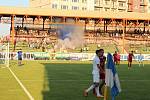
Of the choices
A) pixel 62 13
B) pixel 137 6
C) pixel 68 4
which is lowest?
pixel 62 13

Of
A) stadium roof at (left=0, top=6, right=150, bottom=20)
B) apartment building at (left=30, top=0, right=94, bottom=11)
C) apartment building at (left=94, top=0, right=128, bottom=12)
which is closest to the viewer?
stadium roof at (left=0, top=6, right=150, bottom=20)

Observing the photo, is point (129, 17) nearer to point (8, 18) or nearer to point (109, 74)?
point (8, 18)

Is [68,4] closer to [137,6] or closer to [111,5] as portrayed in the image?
[111,5]

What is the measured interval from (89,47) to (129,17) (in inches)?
551

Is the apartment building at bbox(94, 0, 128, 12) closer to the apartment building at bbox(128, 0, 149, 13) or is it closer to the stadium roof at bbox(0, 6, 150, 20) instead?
the apartment building at bbox(128, 0, 149, 13)

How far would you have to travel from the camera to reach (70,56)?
63.7 m

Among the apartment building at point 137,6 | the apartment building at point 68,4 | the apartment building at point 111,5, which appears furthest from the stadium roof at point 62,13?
the apartment building at point 137,6

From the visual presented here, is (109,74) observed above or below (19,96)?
above

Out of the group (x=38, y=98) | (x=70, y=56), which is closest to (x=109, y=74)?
(x=38, y=98)

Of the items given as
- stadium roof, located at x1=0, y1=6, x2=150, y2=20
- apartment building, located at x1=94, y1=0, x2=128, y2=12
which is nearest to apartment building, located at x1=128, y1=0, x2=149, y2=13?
apartment building, located at x1=94, y1=0, x2=128, y2=12

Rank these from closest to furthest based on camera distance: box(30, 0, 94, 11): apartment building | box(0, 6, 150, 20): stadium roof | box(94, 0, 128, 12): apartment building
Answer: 1. box(0, 6, 150, 20): stadium roof
2. box(30, 0, 94, 11): apartment building
3. box(94, 0, 128, 12): apartment building

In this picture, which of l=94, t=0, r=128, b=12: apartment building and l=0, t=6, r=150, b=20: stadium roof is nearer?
l=0, t=6, r=150, b=20: stadium roof

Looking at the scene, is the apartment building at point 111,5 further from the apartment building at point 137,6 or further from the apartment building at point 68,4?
the apartment building at point 68,4

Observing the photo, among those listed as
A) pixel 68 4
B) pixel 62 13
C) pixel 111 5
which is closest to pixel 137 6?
pixel 111 5
